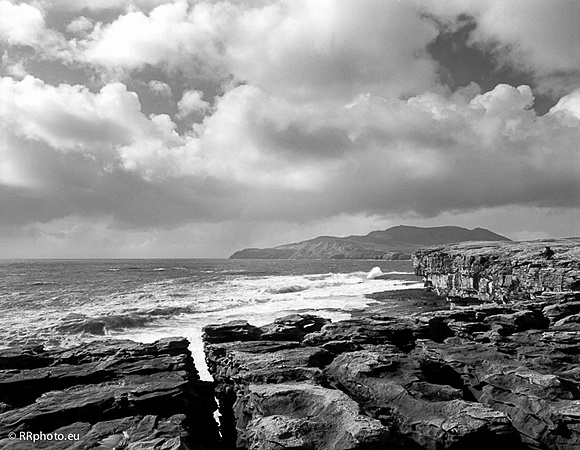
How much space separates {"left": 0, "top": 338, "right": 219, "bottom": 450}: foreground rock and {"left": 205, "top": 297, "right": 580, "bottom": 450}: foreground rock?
195 cm

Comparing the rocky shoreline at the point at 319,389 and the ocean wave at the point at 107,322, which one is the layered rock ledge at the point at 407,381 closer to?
the rocky shoreline at the point at 319,389

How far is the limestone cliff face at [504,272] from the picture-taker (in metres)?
49.6

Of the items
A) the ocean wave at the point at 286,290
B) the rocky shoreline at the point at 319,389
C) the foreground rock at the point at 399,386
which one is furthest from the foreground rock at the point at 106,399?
the ocean wave at the point at 286,290

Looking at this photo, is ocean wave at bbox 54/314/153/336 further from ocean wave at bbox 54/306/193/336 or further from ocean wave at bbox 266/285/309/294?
ocean wave at bbox 266/285/309/294

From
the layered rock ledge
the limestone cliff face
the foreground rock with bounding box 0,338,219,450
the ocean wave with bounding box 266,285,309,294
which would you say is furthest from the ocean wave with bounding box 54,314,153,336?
the limestone cliff face

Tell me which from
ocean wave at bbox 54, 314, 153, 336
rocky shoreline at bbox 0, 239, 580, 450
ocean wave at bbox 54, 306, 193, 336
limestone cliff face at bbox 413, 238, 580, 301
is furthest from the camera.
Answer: limestone cliff face at bbox 413, 238, 580, 301

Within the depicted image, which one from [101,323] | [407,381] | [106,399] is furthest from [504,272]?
[106,399]

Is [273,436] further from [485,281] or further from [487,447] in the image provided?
[485,281]

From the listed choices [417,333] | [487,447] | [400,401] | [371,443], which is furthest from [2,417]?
[417,333]

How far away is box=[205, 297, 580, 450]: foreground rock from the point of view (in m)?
11.0

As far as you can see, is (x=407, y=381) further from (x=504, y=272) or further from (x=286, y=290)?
(x=286, y=290)

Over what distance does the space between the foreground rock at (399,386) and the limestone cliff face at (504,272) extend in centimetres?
2985

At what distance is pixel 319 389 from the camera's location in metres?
13.1

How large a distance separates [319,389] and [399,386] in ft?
9.98
